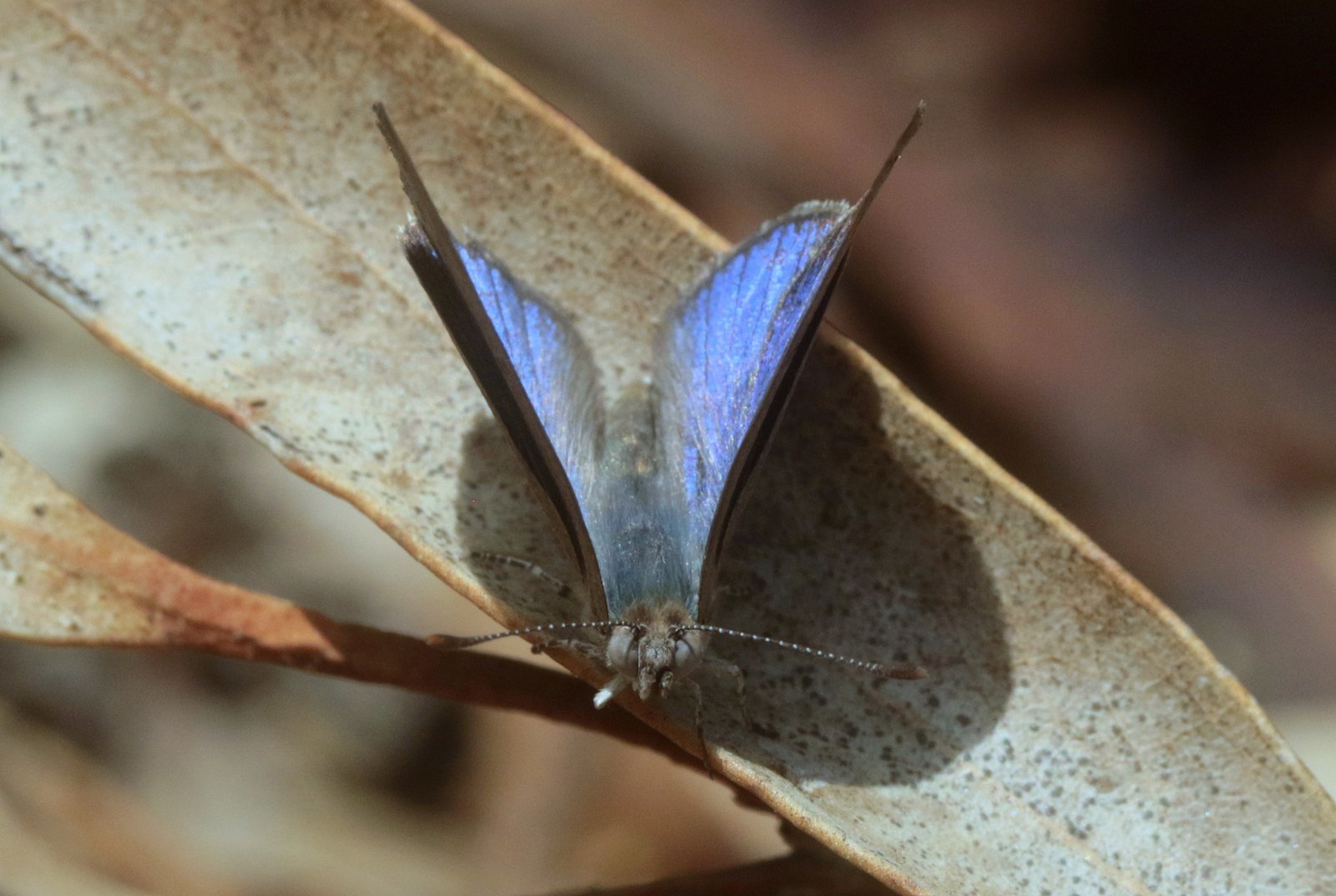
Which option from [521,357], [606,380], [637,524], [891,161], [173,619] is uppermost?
[891,161]

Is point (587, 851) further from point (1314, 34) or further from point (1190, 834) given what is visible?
point (1314, 34)

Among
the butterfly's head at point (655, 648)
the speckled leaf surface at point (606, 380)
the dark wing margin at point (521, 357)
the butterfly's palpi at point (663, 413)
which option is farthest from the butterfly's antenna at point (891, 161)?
the butterfly's head at point (655, 648)

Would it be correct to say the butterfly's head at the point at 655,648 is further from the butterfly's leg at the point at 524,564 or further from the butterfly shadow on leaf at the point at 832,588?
the butterfly's leg at the point at 524,564

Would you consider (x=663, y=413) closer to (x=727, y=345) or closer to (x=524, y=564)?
(x=727, y=345)

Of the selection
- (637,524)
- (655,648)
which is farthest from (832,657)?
(637,524)

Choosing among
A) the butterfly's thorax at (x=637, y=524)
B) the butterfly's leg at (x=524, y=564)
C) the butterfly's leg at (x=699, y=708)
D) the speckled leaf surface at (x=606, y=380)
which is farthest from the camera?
the butterfly's thorax at (x=637, y=524)
